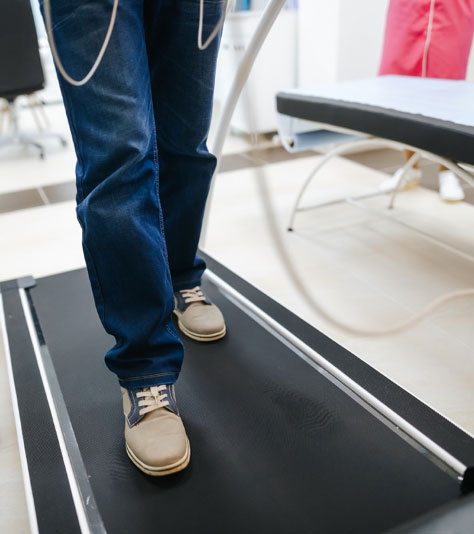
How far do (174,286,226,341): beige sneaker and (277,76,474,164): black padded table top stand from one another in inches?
24.1

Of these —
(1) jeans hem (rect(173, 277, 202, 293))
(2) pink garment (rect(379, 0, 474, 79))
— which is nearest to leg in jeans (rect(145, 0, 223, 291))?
(1) jeans hem (rect(173, 277, 202, 293))

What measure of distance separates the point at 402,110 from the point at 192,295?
681mm

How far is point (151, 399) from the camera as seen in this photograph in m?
0.96

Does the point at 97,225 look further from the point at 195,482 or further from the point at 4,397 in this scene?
the point at 4,397

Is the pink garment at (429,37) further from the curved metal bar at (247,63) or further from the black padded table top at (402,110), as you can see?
the curved metal bar at (247,63)

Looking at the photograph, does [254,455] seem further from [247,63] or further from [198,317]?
[247,63]

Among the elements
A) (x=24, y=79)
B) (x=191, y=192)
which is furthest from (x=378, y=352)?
(x=24, y=79)

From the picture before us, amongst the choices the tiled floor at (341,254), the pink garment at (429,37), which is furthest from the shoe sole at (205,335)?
the pink garment at (429,37)

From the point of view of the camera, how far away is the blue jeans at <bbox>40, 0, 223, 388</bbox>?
2.59ft

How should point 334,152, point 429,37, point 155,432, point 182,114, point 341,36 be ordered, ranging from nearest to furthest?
1. point 155,432
2. point 182,114
3. point 334,152
4. point 429,37
5. point 341,36

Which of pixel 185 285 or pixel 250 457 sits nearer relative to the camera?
pixel 250 457

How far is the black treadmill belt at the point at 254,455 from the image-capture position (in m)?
0.83

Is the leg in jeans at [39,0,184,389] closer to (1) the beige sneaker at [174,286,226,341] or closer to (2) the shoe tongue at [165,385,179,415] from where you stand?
(2) the shoe tongue at [165,385,179,415]

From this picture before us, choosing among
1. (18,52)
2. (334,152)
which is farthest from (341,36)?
(18,52)
